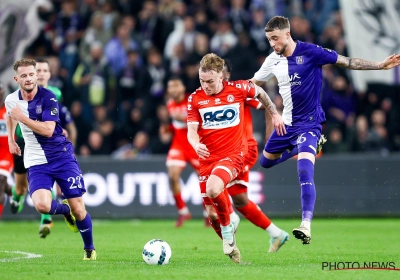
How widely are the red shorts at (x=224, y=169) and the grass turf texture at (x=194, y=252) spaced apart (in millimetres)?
927

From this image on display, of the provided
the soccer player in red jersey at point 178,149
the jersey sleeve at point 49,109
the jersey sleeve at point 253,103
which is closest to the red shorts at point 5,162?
the soccer player in red jersey at point 178,149

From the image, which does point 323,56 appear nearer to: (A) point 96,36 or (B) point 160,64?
(B) point 160,64

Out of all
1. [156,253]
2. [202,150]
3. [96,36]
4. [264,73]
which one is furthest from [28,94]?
[96,36]

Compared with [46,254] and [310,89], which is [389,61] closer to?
[310,89]

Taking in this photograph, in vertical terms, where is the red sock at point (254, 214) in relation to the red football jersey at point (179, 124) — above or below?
below

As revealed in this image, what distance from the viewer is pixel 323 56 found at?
9844 millimetres

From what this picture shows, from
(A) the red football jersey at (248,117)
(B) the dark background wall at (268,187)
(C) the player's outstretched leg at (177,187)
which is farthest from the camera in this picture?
(B) the dark background wall at (268,187)

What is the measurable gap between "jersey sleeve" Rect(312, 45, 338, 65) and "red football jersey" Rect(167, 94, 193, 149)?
562cm

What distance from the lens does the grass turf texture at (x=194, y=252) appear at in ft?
26.0

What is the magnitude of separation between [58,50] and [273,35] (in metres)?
10.1

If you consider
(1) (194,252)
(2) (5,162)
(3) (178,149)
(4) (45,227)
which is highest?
(3) (178,149)

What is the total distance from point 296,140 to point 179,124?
5.74 m

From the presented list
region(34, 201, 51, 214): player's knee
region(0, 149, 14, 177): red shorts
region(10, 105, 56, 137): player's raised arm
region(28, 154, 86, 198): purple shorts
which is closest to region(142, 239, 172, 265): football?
region(28, 154, 86, 198): purple shorts

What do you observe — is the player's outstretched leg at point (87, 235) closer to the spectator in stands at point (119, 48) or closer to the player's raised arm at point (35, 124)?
the player's raised arm at point (35, 124)
